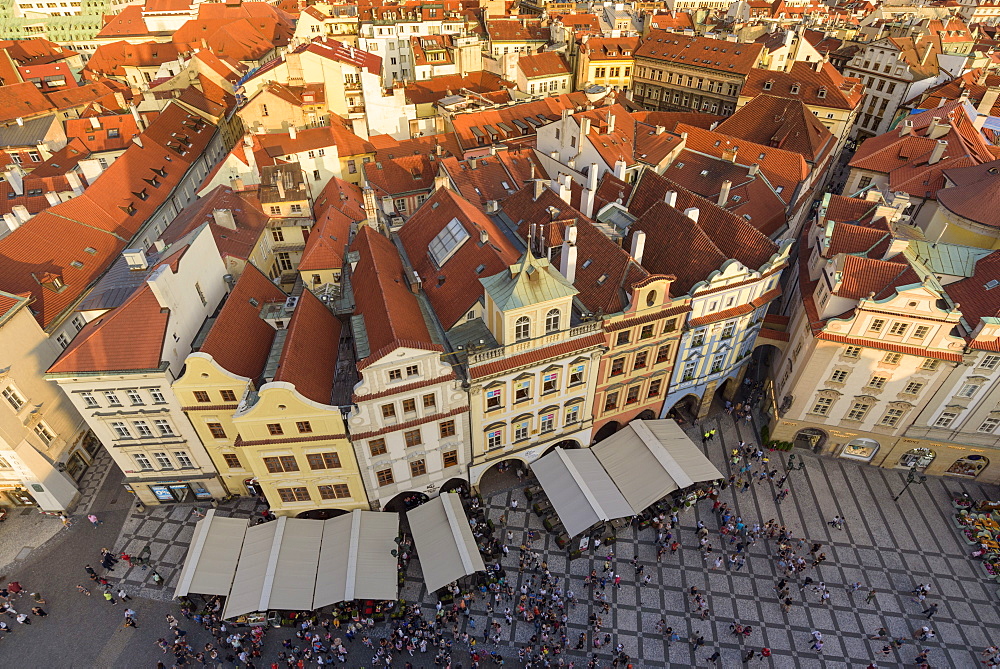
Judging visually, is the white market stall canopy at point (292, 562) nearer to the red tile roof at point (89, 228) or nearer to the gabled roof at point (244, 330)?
the gabled roof at point (244, 330)

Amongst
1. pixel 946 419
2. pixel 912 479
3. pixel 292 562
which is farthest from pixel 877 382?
pixel 292 562

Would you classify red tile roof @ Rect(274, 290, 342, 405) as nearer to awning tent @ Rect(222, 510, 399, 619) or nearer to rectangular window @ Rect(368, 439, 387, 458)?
rectangular window @ Rect(368, 439, 387, 458)

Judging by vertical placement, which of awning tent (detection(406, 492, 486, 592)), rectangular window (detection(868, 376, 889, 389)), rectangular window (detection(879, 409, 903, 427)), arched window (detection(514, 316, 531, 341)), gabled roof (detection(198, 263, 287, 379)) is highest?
arched window (detection(514, 316, 531, 341))

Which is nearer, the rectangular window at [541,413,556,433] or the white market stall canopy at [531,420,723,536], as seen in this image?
the white market stall canopy at [531,420,723,536]

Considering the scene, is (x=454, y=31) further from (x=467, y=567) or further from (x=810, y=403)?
(x=467, y=567)

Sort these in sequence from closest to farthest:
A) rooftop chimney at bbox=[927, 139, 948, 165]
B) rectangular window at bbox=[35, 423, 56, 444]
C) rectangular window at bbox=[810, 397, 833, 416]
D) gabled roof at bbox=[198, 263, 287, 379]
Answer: gabled roof at bbox=[198, 263, 287, 379] < rectangular window at bbox=[35, 423, 56, 444] < rectangular window at bbox=[810, 397, 833, 416] < rooftop chimney at bbox=[927, 139, 948, 165]

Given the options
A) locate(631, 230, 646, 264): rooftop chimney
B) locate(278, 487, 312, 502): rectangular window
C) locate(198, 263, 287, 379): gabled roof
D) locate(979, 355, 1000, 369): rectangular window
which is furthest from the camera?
locate(631, 230, 646, 264): rooftop chimney

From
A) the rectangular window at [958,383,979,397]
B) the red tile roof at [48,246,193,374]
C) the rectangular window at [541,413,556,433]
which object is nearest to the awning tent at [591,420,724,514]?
the rectangular window at [541,413,556,433]
